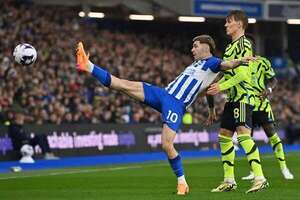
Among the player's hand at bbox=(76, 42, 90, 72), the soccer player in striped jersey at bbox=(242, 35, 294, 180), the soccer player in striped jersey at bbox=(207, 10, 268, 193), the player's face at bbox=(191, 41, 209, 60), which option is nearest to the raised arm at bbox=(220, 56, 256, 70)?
the soccer player in striped jersey at bbox=(207, 10, 268, 193)

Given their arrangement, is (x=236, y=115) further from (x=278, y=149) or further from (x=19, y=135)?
(x=19, y=135)

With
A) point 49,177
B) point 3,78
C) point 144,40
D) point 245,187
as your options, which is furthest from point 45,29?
point 245,187

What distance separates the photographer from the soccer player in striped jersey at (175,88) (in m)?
12.8

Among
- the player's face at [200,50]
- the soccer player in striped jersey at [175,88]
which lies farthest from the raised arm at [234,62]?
the player's face at [200,50]

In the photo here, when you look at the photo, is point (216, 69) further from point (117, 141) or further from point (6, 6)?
point (6, 6)

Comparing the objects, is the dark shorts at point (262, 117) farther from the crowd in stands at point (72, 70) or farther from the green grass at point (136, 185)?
the crowd in stands at point (72, 70)

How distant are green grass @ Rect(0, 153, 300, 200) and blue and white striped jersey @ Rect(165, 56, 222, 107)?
1501 millimetres

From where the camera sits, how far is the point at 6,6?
1362 inches

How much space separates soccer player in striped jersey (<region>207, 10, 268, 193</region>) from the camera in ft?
44.0

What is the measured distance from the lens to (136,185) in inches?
598

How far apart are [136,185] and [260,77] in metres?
3.05

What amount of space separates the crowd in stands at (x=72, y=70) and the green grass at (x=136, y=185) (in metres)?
8.82

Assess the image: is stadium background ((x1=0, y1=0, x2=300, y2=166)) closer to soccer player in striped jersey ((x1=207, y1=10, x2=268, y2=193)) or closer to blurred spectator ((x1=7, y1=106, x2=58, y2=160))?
blurred spectator ((x1=7, y1=106, x2=58, y2=160))

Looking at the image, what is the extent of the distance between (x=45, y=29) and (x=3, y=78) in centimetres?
616
